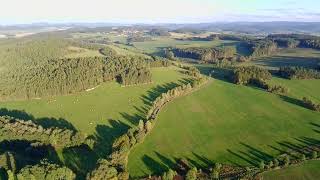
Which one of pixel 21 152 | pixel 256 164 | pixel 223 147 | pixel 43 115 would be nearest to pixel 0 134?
pixel 21 152

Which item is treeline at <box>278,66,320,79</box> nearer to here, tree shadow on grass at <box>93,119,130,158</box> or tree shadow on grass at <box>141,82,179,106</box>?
tree shadow on grass at <box>141,82,179,106</box>

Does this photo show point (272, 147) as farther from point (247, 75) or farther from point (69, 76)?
point (69, 76)

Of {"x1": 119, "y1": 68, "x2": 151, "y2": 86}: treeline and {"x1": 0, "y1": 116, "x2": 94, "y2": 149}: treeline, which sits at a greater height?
{"x1": 119, "y1": 68, "x2": 151, "y2": 86}: treeline

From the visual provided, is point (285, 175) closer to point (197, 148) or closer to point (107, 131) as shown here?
point (197, 148)

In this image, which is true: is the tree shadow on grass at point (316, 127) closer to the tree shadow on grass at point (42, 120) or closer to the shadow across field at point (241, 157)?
the shadow across field at point (241, 157)

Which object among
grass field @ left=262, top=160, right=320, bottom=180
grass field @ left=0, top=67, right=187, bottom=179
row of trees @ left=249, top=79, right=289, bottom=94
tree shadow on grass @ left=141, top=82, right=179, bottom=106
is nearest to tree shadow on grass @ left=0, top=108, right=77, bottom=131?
grass field @ left=0, top=67, right=187, bottom=179

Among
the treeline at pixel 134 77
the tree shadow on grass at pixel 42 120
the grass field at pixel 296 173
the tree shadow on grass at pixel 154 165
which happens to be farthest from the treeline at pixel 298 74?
the tree shadow on grass at pixel 42 120
